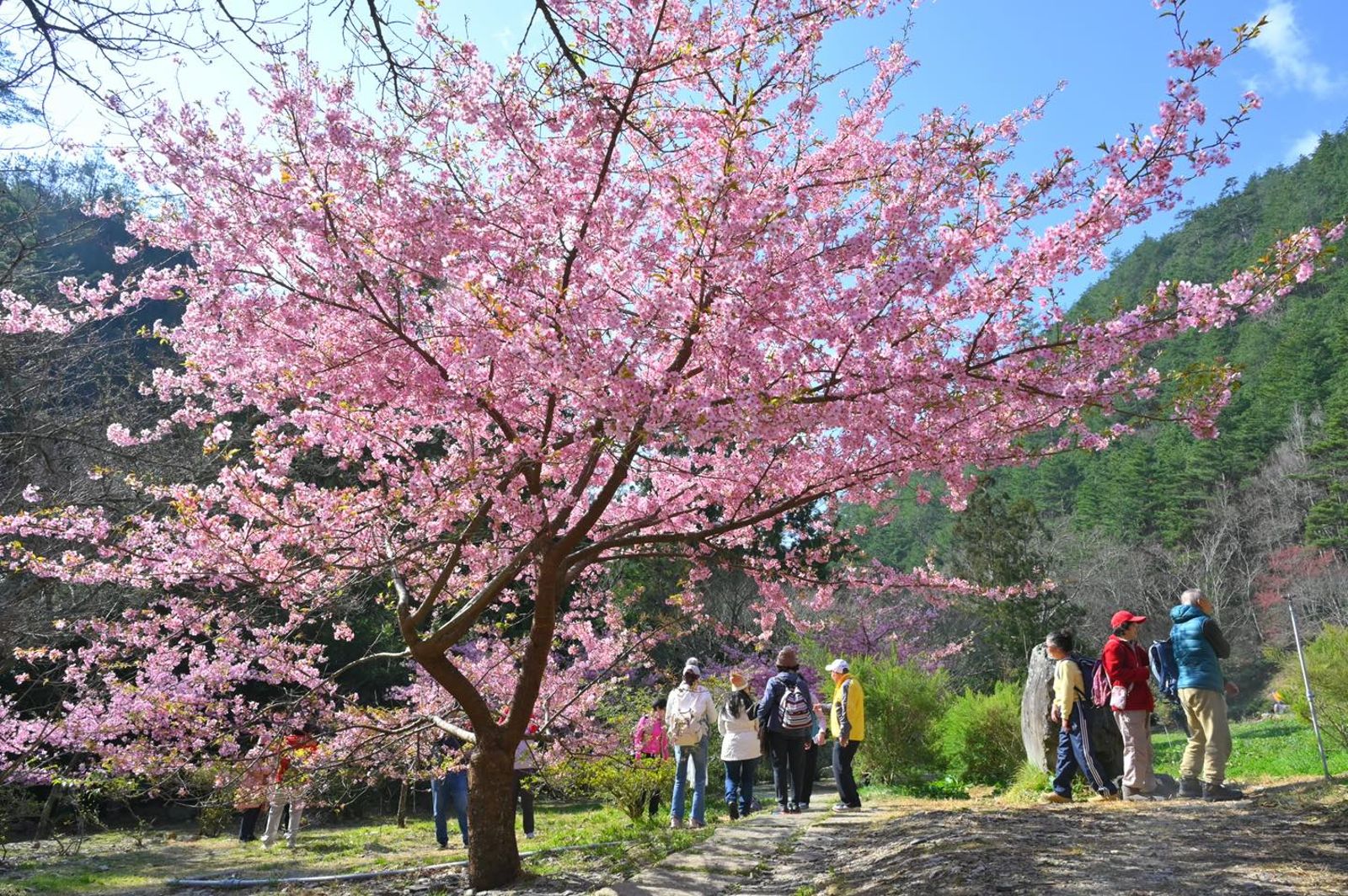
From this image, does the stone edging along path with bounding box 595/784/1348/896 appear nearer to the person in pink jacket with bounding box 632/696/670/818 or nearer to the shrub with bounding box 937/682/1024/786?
the person in pink jacket with bounding box 632/696/670/818

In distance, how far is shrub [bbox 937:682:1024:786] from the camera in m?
10.9

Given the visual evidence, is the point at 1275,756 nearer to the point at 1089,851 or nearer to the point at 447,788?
the point at 1089,851

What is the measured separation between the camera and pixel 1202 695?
6.27m

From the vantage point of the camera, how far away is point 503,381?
5141 millimetres

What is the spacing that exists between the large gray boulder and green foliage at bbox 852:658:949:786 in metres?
1.49

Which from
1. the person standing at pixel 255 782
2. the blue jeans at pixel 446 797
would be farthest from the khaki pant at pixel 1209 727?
the person standing at pixel 255 782

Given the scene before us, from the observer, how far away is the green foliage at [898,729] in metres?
12.1

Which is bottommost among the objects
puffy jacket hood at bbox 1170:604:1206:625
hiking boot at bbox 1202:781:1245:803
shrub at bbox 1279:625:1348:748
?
hiking boot at bbox 1202:781:1245:803

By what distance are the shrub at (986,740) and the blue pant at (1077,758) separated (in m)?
4.19

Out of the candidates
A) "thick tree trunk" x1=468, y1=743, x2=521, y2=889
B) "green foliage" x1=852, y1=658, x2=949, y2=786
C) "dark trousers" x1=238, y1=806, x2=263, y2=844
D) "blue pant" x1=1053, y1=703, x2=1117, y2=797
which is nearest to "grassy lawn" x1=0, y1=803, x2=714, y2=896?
"dark trousers" x1=238, y1=806, x2=263, y2=844

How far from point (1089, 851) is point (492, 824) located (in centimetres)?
351

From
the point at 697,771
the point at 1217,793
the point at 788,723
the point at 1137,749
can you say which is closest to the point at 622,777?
the point at 697,771

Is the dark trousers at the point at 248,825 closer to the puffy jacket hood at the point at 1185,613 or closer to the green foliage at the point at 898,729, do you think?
the green foliage at the point at 898,729

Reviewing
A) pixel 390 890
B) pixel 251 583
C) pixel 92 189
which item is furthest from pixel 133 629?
pixel 92 189
